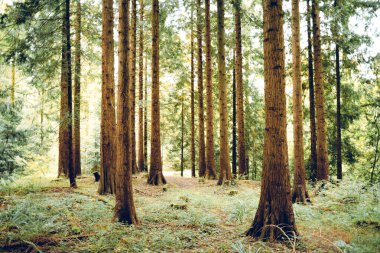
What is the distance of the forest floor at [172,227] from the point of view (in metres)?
4.52

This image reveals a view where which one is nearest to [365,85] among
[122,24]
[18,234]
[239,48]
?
[239,48]

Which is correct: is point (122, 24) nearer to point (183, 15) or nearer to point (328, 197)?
point (328, 197)

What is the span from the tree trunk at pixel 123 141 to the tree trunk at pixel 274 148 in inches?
109

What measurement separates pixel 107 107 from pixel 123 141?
3.72m

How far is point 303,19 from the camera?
12.5m

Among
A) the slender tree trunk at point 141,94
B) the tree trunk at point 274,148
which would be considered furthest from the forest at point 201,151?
the slender tree trunk at point 141,94

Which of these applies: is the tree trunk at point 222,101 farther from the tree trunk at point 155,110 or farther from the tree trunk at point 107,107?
the tree trunk at point 107,107

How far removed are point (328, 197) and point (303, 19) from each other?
8.53m

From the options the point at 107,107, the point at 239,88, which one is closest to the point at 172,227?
the point at 107,107

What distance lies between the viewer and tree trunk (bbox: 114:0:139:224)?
6094mm

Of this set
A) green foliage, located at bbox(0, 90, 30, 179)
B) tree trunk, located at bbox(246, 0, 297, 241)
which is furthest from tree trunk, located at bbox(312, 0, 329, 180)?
green foliage, located at bbox(0, 90, 30, 179)

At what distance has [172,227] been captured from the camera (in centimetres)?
601

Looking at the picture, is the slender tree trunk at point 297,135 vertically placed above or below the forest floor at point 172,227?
above

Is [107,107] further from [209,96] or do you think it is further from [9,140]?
[209,96]
